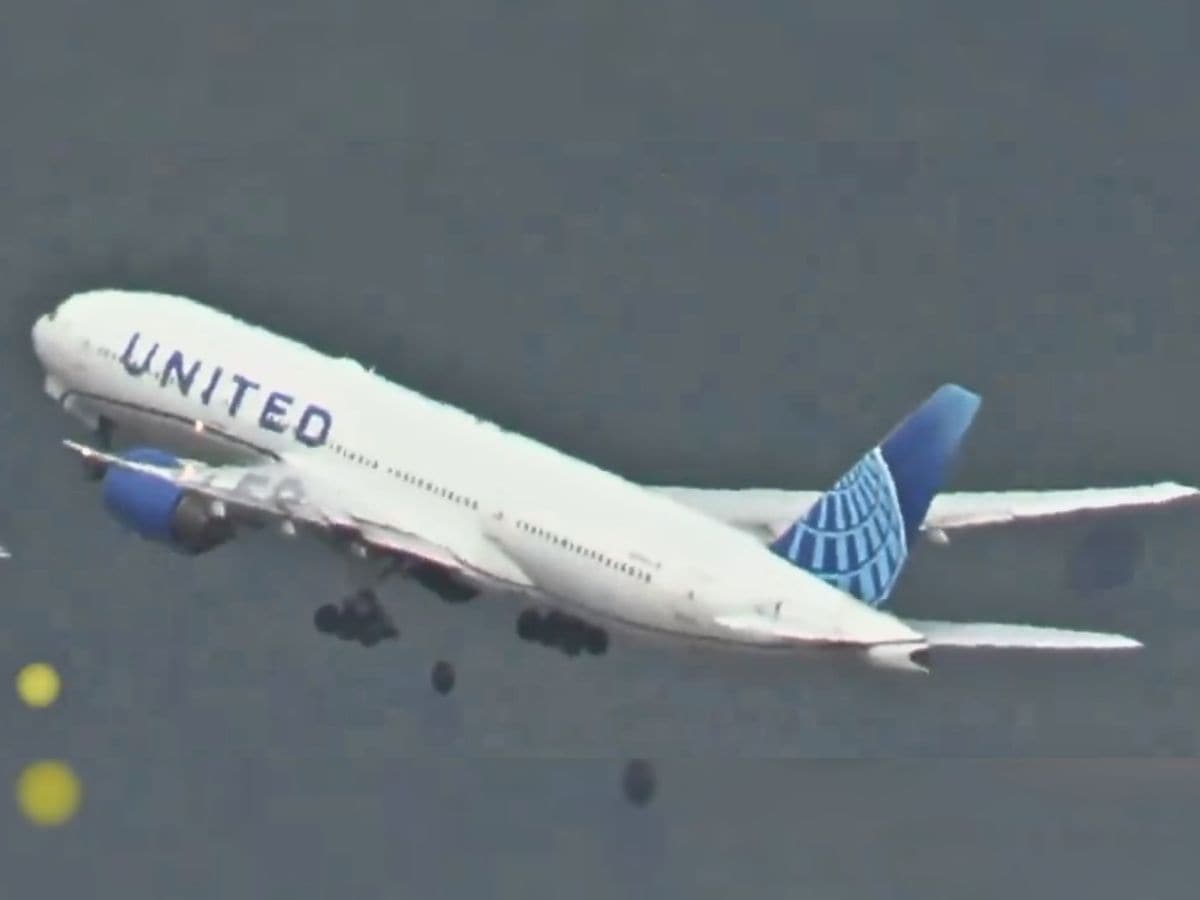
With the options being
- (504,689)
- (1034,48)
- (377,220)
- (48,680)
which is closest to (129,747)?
(48,680)

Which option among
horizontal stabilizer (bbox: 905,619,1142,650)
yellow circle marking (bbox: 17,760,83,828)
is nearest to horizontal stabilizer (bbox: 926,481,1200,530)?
horizontal stabilizer (bbox: 905,619,1142,650)

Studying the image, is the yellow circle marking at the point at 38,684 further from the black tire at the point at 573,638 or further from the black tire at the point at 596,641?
the black tire at the point at 596,641

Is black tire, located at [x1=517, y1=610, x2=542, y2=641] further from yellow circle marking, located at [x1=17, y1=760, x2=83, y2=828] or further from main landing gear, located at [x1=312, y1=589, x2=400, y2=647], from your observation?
yellow circle marking, located at [x1=17, y1=760, x2=83, y2=828]

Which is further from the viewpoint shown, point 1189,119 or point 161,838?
point 1189,119

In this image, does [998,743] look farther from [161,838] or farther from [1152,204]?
[161,838]

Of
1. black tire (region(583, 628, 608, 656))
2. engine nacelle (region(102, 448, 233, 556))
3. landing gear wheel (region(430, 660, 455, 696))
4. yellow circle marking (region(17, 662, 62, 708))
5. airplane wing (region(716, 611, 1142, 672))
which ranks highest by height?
engine nacelle (region(102, 448, 233, 556))

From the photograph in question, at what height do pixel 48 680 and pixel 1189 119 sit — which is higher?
pixel 1189 119

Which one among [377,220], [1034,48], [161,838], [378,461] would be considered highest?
[1034,48]
